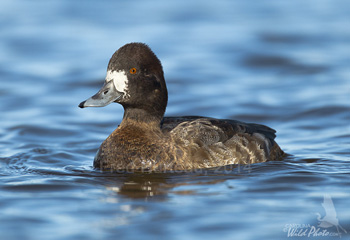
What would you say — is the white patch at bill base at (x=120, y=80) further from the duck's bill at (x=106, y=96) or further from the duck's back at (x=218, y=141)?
the duck's back at (x=218, y=141)

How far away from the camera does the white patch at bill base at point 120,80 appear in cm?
781

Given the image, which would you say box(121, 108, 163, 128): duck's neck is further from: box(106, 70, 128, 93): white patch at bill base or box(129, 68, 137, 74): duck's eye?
box(129, 68, 137, 74): duck's eye

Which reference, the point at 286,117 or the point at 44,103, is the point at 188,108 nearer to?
the point at 286,117

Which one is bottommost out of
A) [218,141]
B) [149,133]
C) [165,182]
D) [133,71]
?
[165,182]

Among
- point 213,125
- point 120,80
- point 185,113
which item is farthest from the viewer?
point 185,113

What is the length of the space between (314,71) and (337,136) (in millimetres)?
4033

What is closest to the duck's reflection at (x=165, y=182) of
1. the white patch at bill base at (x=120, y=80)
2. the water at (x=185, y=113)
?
the water at (x=185, y=113)

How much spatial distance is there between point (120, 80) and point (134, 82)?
0.16m

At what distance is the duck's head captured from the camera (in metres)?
7.77

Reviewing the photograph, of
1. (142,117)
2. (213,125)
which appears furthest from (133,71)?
(213,125)

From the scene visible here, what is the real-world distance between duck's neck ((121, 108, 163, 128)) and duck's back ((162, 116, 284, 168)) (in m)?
0.19

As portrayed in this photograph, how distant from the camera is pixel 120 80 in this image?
7820 millimetres

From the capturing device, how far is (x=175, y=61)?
1459cm

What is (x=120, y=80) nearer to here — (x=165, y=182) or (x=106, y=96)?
(x=106, y=96)
